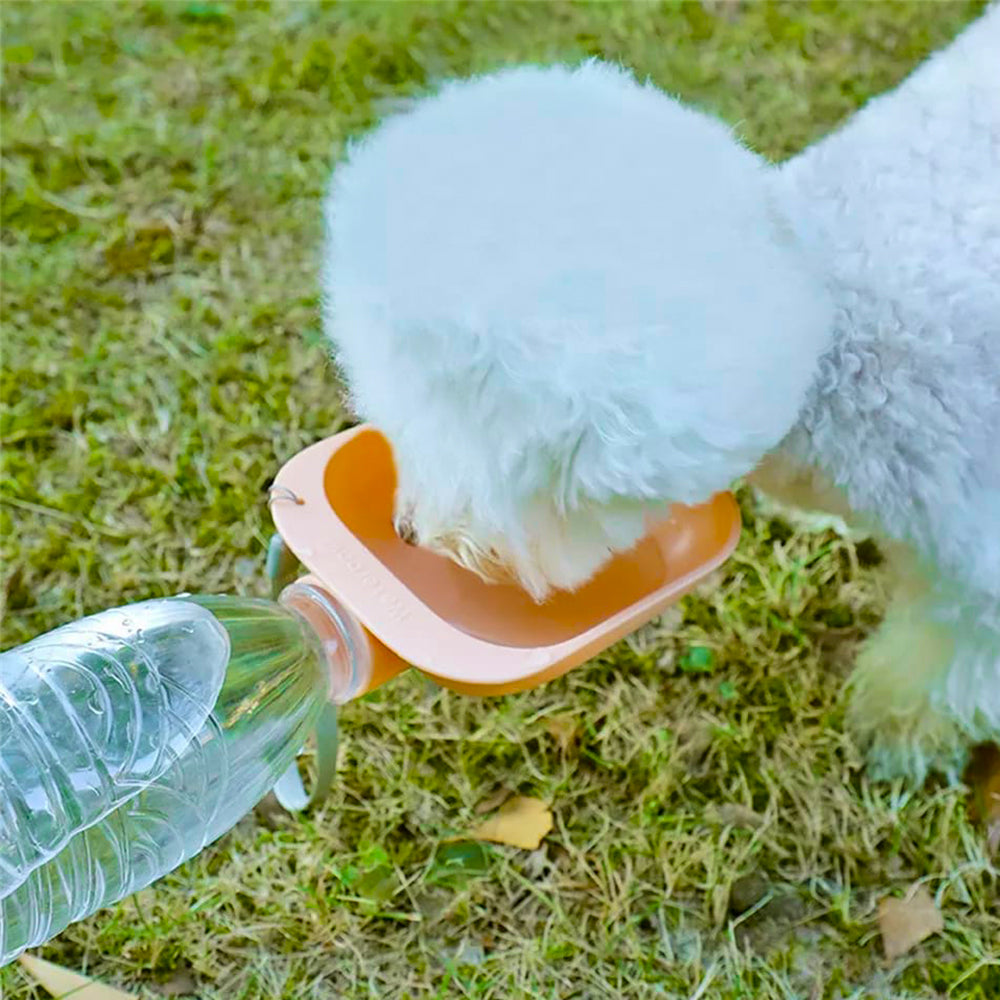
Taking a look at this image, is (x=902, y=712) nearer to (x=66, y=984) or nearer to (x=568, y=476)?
(x=568, y=476)

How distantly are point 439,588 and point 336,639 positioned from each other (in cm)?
16

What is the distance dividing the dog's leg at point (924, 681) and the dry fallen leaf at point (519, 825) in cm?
45

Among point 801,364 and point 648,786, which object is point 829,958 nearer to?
point 648,786

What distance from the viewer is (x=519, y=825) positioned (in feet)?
4.98

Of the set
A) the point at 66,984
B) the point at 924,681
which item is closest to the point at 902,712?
the point at 924,681

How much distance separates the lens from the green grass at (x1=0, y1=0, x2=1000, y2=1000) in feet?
4.67

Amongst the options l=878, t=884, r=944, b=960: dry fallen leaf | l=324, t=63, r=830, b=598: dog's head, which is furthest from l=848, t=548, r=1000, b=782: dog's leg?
l=324, t=63, r=830, b=598: dog's head

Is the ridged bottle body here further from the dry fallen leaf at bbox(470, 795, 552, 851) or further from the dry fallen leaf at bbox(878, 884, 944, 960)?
the dry fallen leaf at bbox(878, 884, 944, 960)

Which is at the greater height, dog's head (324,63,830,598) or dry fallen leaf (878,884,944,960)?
dog's head (324,63,830,598)

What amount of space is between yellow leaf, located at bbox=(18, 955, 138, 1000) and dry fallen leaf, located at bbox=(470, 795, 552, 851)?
1.55ft

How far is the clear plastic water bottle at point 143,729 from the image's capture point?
1.17 m

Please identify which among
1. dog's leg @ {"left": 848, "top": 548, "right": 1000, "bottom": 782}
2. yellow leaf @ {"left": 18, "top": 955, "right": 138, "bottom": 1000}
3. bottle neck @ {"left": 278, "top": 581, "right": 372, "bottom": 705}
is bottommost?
yellow leaf @ {"left": 18, "top": 955, "right": 138, "bottom": 1000}

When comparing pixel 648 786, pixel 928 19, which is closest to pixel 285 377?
pixel 648 786

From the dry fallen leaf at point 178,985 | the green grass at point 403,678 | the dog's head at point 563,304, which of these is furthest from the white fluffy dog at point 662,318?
the dry fallen leaf at point 178,985
